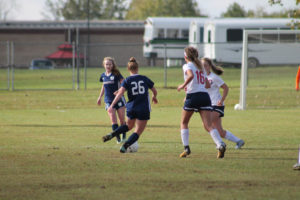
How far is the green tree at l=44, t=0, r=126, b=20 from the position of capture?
99062mm

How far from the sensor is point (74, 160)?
30.0 ft

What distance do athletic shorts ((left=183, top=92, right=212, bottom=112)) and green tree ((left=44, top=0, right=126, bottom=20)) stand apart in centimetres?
9045

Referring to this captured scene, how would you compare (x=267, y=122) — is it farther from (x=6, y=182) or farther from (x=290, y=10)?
(x=6, y=182)

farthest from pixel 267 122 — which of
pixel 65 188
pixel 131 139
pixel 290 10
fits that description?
pixel 65 188

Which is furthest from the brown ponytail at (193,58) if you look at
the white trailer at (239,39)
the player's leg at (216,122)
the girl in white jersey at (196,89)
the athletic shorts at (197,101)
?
the white trailer at (239,39)

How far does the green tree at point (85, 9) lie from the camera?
325ft

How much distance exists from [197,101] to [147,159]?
1.21 m

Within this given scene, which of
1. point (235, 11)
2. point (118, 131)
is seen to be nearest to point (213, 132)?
point (118, 131)

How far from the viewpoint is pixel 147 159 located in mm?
9297

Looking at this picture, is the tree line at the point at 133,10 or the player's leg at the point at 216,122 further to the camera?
the tree line at the point at 133,10

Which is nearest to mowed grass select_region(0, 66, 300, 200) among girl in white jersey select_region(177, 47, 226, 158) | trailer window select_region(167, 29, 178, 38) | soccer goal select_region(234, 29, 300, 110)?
girl in white jersey select_region(177, 47, 226, 158)

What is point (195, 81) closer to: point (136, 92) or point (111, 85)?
point (136, 92)

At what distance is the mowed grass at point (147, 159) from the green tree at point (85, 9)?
80.7m

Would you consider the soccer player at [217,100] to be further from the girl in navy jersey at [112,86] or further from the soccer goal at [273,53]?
the soccer goal at [273,53]
